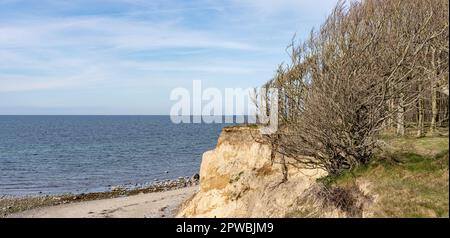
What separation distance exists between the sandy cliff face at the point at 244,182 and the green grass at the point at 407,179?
2336 mm

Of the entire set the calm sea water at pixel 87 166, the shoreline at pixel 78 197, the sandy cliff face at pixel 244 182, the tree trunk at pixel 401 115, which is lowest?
the shoreline at pixel 78 197

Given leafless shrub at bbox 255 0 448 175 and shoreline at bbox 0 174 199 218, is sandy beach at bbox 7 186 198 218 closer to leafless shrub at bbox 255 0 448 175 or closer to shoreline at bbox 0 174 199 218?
shoreline at bbox 0 174 199 218

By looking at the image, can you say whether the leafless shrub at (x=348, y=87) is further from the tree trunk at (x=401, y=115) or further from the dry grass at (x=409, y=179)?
the dry grass at (x=409, y=179)

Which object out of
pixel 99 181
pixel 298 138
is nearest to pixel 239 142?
pixel 298 138

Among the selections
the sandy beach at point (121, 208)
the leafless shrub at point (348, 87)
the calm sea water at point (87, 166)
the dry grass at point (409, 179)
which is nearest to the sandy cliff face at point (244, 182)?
the leafless shrub at point (348, 87)

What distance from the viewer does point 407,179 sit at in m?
13.9

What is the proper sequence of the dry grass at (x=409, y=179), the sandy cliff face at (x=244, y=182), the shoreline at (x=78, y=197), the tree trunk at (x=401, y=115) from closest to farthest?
the dry grass at (x=409, y=179), the tree trunk at (x=401, y=115), the sandy cliff face at (x=244, y=182), the shoreline at (x=78, y=197)

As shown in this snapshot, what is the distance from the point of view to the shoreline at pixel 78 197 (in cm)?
3744

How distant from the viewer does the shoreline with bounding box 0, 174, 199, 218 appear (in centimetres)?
3744

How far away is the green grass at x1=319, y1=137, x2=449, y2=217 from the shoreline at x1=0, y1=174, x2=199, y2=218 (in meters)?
25.8

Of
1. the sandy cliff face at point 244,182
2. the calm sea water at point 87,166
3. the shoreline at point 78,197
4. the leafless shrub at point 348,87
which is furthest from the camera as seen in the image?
the calm sea water at point 87,166

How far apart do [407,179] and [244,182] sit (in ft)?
29.0

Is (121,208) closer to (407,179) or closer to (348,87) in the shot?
(348,87)

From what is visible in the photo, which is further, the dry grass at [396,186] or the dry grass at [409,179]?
the dry grass at [396,186]
